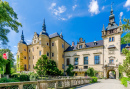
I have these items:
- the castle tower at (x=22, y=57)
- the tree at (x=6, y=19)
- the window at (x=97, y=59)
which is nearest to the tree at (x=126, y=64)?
the tree at (x=6, y=19)

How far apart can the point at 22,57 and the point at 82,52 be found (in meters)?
28.2

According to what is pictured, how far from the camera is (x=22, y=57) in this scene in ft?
124

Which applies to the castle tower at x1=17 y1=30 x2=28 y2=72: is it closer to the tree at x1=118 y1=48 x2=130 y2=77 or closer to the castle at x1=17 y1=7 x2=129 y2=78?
the castle at x1=17 y1=7 x2=129 y2=78

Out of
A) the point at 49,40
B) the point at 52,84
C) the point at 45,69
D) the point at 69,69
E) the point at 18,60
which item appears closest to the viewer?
the point at 52,84

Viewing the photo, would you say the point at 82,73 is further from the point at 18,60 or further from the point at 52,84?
the point at 18,60

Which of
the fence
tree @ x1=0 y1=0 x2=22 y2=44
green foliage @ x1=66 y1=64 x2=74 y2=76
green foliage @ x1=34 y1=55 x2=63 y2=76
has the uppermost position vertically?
tree @ x1=0 y1=0 x2=22 y2=44

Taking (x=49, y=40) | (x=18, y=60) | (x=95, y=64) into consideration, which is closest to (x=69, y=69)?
(x=95, y=64)

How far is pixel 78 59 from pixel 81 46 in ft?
17.5

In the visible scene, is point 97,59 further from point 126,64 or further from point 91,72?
point 126,64

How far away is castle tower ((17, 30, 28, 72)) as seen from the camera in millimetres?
36334

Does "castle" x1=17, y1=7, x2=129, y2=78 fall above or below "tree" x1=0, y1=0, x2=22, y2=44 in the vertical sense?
below

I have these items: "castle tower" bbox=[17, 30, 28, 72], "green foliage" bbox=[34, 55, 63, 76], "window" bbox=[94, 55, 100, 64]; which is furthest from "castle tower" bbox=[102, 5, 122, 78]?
"castle tower" bbox=[17, 30, 28, 72]

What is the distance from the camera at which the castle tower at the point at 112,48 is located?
2436cm

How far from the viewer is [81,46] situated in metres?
31.7
